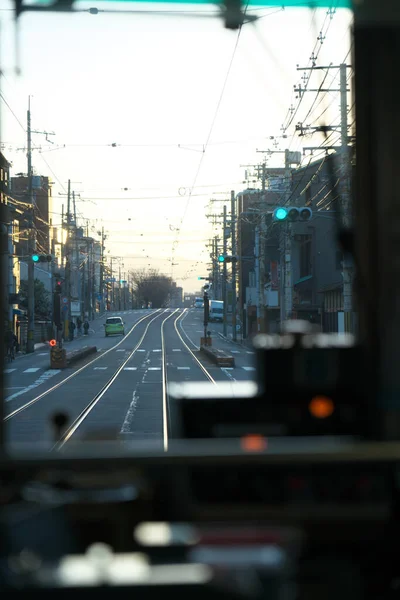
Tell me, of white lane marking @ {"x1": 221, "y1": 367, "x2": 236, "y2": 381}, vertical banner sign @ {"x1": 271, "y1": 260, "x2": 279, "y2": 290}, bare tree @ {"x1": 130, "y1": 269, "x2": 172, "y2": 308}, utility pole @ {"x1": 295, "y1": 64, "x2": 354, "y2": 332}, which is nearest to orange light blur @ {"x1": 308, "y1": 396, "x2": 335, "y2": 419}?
utility pole @ {"x1": 295, "y1": 64, "x2": 354, "y2": 332}

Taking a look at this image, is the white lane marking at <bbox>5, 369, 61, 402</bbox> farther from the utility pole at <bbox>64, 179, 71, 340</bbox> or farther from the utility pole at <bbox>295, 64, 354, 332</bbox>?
the utility pole at <bbox>64, 179, 71, 340</bbox>

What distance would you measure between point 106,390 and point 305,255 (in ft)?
23.9

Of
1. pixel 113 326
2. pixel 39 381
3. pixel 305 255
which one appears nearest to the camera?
pixel 305 255

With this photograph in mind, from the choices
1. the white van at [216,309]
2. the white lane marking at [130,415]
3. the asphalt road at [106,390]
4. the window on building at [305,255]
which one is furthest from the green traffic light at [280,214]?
the white van at [216,309]

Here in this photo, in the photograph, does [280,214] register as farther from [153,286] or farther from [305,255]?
[153,286]

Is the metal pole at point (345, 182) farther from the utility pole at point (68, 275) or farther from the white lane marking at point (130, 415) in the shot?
the utility pole at point (68, 275)

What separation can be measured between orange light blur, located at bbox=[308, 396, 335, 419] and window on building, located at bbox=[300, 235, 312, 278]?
1505 cm

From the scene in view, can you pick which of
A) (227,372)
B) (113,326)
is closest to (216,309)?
(113,326)

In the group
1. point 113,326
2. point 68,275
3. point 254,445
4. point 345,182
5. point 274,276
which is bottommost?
point 113,326

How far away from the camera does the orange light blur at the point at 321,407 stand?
130 inches

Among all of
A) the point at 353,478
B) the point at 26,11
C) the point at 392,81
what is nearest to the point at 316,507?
the point at 353,478

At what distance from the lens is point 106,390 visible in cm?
2412

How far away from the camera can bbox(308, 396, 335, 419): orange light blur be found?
329 centimetres

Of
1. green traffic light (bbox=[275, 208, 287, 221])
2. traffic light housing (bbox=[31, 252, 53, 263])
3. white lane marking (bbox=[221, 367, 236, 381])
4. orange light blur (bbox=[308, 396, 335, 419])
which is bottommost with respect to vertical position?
white lane marking (bbox=[221, 367, 236, 381])
